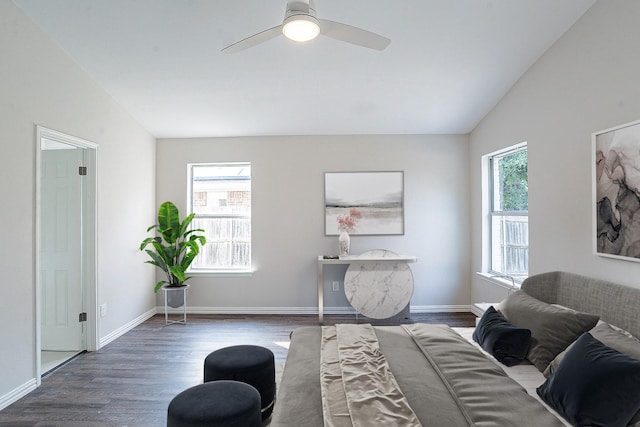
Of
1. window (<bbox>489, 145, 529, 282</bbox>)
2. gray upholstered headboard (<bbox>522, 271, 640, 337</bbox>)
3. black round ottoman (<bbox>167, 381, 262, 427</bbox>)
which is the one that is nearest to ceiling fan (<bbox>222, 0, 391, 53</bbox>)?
black round ottoman (<bbox>167, 381, 262, 427</bbox>)

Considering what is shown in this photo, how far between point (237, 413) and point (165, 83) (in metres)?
3.31

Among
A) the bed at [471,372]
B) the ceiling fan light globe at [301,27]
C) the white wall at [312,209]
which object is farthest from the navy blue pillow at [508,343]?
the white wall at [312,209]

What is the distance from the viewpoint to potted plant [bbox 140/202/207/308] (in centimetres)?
468

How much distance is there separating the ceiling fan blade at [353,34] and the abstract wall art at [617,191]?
5.43 feet

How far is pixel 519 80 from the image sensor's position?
148 inches

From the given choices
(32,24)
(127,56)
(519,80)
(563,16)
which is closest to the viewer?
(563,16)

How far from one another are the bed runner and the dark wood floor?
4.37 ft

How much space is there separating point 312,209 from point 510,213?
2.36m

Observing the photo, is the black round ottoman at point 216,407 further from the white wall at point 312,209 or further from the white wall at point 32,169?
the white wall at point 312,209

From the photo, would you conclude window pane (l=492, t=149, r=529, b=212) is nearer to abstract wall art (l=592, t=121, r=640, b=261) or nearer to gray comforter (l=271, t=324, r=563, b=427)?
abstract wall art (l=592, t=121, r=640, b=261)

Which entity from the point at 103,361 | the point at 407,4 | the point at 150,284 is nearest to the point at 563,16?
the point at 407,4

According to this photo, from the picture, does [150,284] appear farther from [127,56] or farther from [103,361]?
[127,56]

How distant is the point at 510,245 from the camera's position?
165 inches

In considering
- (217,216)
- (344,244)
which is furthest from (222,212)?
(344,244)
